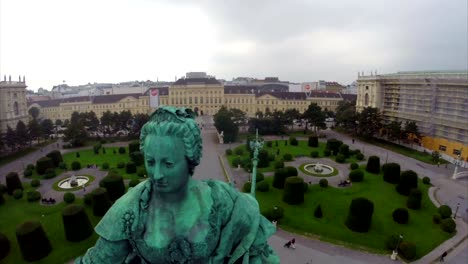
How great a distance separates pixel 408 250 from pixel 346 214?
15.3 feet

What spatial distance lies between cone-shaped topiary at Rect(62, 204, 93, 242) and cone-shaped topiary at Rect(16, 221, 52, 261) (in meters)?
1.40

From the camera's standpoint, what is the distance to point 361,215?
1848cm

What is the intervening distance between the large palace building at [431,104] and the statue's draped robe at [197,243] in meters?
38.8

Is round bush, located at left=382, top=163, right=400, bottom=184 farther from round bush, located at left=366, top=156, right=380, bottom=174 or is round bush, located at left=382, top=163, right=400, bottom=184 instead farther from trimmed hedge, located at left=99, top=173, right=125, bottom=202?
trimmed hedge, located at left=99, top=173, right=125, bottom=202

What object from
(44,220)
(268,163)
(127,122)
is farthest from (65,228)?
(127,122)

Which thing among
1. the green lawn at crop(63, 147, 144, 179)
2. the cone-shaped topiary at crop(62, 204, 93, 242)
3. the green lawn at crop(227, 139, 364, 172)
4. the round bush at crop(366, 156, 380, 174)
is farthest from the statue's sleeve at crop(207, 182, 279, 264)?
the green lawn at crop(63, 147, 144, 179)

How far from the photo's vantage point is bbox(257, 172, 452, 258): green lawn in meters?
17.9

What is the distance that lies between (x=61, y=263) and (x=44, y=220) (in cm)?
546

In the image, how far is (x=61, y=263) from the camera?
51.0 feet

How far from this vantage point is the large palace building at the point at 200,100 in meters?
71.9

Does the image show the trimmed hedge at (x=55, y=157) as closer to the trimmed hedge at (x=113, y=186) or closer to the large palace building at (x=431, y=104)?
the trimmed hedge at (x=113, y=186)

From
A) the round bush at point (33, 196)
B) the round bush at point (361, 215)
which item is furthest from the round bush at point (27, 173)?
the round bush at point (361, 215)

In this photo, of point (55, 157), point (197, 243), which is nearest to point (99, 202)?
point (55, 157)

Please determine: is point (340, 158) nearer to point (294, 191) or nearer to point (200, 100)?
point (294, 191)
